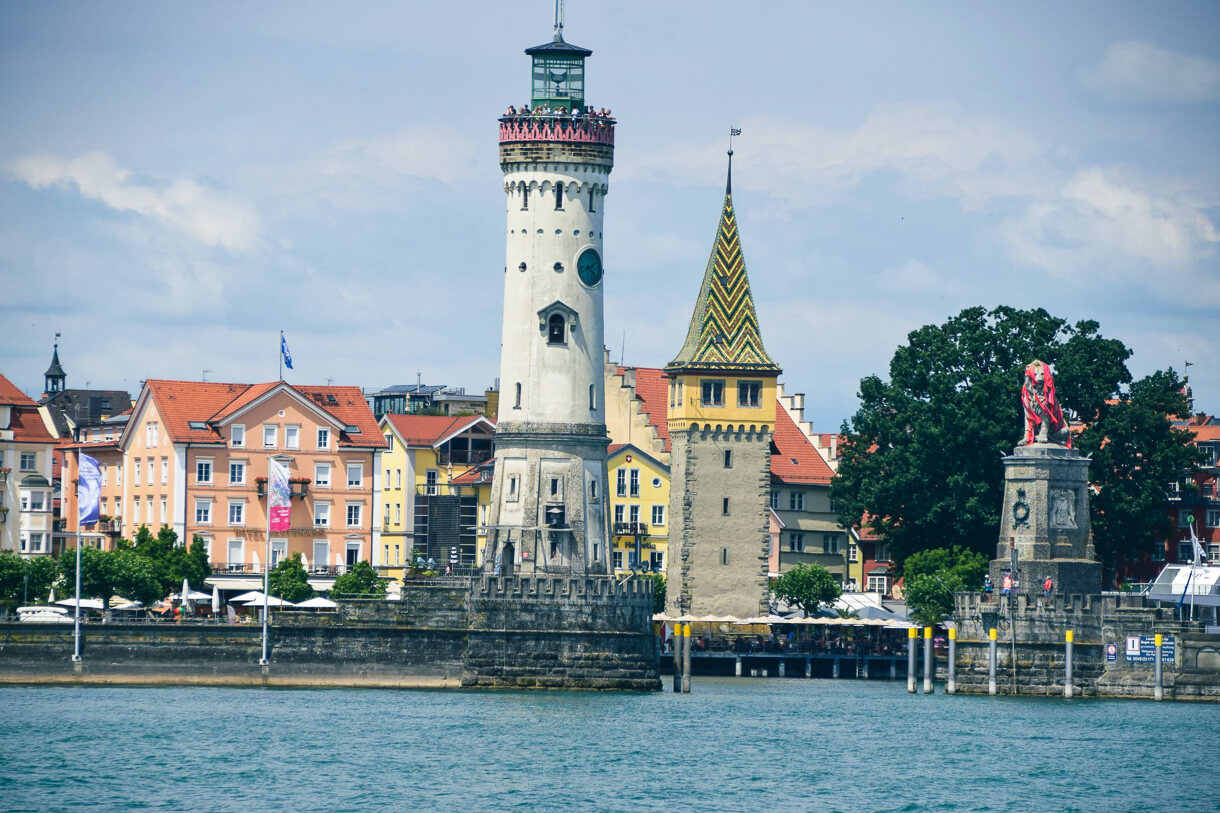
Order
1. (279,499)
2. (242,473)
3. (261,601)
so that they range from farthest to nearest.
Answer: (242,473)
(261,601)
(279,499)

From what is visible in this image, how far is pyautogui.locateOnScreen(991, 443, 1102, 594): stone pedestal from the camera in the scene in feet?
353

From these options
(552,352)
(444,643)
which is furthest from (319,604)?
(552,352)

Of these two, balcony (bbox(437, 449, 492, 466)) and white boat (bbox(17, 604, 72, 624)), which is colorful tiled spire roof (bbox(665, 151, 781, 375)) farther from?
white boat (bbox(17, 604, 72, 624))

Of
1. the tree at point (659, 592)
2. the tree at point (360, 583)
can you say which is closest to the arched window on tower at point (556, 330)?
the tree at point (360, 583)

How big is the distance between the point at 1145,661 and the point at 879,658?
78.7 ft

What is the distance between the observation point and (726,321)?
139m

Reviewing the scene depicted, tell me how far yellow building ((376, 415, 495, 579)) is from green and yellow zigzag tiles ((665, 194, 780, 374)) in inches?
512

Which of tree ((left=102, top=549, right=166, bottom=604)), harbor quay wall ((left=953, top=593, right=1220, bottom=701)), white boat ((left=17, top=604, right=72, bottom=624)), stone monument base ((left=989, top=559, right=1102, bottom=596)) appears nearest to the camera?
white boat ((left=17, top=604, right=72, bottom=624))

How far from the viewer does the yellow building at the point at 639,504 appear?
14125 cm

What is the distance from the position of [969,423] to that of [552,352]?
3231cm

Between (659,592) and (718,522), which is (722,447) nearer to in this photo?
(718,522)

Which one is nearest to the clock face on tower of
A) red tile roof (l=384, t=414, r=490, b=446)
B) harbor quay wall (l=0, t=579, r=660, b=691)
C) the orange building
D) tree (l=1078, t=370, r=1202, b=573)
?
harbor quay wall (l=0, t=579, r=660, b=691)

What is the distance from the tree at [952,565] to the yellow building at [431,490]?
23.1 m

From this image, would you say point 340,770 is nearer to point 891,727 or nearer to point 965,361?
point 891,727
